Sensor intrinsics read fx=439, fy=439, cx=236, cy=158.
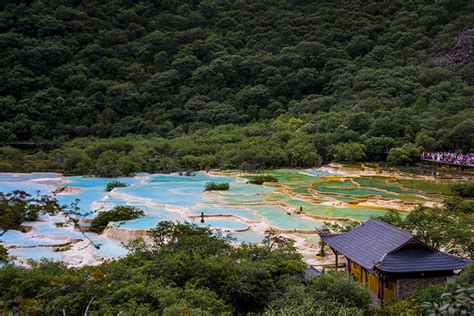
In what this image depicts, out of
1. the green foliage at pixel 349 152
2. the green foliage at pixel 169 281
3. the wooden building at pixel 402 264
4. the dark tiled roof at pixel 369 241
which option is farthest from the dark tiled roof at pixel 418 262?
the green foliage at pixel 349 152

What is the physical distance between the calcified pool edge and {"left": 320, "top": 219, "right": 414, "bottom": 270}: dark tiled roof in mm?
3209

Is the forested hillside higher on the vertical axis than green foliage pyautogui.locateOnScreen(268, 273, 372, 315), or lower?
higher

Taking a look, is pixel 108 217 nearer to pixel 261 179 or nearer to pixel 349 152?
pixel 261 179

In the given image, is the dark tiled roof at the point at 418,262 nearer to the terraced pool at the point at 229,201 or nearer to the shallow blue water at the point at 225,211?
the terraced pool at the point at 229,201

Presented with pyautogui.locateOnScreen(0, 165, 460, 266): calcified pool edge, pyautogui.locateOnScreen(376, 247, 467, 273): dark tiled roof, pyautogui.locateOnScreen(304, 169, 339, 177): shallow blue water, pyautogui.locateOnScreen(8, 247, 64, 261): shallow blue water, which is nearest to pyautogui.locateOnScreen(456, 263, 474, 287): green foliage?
pyautogui.locateOnScreen(376, 247, 467, 273): dark tiled roof

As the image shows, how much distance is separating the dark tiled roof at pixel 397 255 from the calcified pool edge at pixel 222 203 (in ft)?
13.6

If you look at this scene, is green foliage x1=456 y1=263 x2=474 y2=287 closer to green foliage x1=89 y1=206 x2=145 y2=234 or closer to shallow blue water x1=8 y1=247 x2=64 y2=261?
shallow blue water x1=8 y1=247 x2=64 y2=261

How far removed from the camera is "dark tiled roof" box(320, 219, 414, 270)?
980 cm

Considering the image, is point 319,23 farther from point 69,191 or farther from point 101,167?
point 69,191

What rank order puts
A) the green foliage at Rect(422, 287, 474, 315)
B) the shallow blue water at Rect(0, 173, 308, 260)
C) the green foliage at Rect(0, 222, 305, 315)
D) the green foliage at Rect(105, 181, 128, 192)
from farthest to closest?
1. the green foliage at Rect(105, 181, 128, 192)
2. the shallow blue water at Rect(0, 173, 308, 260)
3. the green foliage at Rect(0, 222, 305, 315)
4. the green foliage at Rect(422, 287, 474, 315)

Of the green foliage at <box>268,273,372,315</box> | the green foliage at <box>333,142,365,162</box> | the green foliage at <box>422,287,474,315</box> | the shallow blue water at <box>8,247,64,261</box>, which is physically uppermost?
the green foliage at <box>422,287,474,315</box>

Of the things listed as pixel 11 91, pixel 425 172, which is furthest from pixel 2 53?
pixel 425 172

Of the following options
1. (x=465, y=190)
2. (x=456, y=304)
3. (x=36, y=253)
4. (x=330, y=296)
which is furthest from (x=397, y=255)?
(x=465, y=190)

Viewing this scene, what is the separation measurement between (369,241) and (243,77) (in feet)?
194
